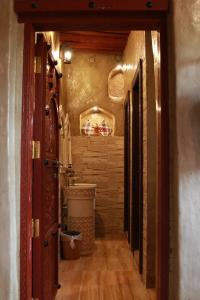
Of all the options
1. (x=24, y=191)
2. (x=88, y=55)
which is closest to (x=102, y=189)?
(x=88, y=55)

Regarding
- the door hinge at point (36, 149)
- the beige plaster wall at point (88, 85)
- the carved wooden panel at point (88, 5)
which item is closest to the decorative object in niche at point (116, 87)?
the beige plaster wall at point (88, 85)

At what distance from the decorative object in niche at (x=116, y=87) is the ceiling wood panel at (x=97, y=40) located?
1.18 feet

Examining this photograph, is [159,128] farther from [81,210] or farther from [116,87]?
[116,87]

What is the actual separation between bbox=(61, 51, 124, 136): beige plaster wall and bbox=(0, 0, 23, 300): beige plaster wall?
4029 millimetres

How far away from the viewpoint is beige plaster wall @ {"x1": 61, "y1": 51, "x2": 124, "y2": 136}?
563cm

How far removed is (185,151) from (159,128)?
0.79 ft

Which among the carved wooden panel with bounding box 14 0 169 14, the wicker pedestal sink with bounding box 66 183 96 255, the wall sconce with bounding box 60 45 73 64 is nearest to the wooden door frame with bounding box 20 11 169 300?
the carved wooden panel with bounding box 14 0 169 14

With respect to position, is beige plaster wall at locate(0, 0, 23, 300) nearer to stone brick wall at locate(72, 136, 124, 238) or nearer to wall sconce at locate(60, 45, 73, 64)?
wall sconce at locate(60, 45, 73, 64)

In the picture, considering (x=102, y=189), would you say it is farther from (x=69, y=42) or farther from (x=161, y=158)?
(x=161, y=158)

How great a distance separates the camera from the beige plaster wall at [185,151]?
4.76ft

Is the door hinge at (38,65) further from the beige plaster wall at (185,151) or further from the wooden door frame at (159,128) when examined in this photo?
the beige plaster wall at (185,151)

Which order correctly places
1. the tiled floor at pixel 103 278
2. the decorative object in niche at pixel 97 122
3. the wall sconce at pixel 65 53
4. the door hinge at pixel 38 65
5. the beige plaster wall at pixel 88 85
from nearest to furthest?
the door hinge at pixel 38 65
the tiled floor at pixel 103 278
the wall sconce at pixel 65 53
the beige plaster wall at pixel 88 85
the decorative object in niche at pixel 97 122

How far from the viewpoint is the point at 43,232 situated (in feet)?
6.40

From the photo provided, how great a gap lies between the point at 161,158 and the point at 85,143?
379cm
